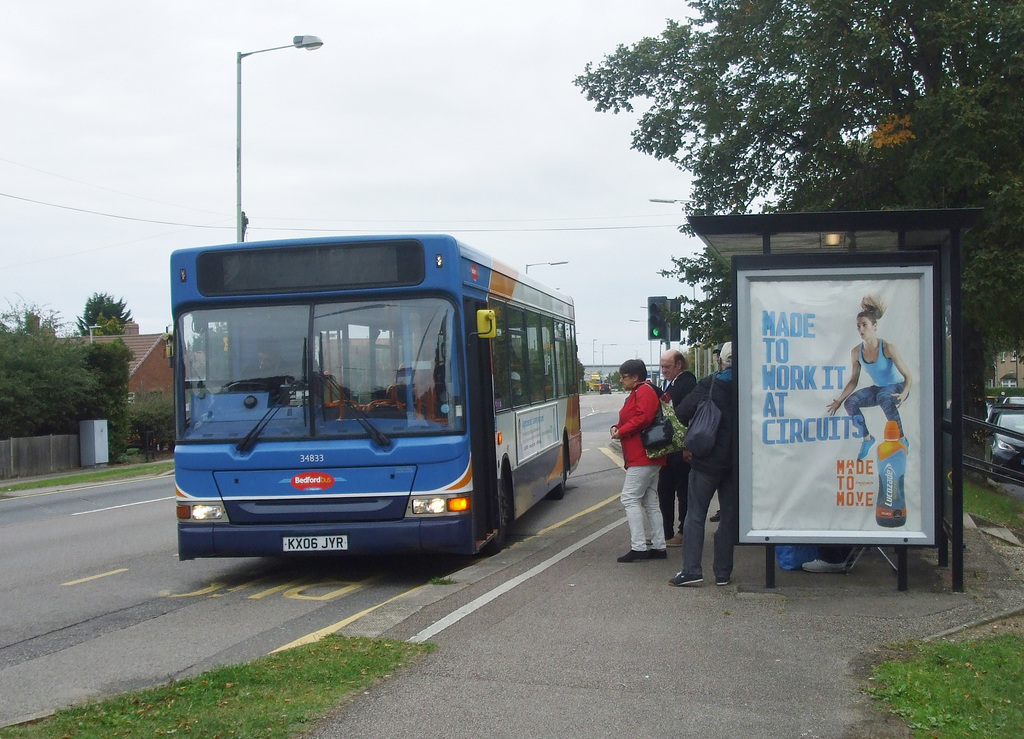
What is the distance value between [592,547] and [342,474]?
273 centimetres

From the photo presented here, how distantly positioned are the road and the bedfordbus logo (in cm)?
91

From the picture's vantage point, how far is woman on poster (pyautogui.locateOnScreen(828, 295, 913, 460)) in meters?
7.65

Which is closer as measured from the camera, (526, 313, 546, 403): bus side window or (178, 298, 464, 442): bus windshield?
(178, 298, 464, 442): bus windshield

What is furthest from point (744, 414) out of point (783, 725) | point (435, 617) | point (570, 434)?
point (570, 434)

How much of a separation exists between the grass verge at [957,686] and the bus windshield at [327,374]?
4.33 metres

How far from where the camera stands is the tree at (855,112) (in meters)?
17.2

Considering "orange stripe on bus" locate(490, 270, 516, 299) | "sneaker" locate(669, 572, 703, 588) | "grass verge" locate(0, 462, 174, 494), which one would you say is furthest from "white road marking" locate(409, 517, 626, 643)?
"grass verge" locate(0, 462, 174, 494)

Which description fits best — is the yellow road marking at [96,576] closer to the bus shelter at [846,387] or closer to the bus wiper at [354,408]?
the bus wiper at [354,408]

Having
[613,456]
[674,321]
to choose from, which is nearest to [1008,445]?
[674,321]

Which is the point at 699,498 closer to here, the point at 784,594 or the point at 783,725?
the point at 784,594

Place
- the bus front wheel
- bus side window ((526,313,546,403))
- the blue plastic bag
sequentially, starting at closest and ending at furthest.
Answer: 1. the blue plastic bag
2. the bus front wheel
3. bus side window ((526,313,546,403))

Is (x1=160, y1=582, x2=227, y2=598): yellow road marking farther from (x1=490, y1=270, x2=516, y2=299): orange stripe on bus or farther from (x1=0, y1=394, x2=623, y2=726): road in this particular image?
(x1=490, y1=270, x2=516, y2=299): orange stripe on bus

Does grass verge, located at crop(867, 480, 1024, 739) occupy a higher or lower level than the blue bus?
lower

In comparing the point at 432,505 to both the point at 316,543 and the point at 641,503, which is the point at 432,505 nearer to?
the point at 316,543
